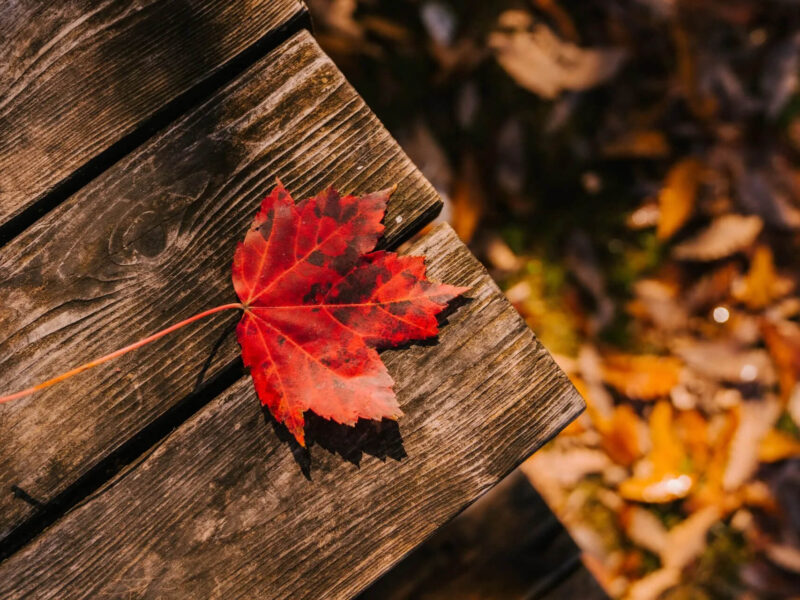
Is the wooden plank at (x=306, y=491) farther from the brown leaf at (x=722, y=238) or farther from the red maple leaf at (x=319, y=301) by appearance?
the brown leaf at (x=722, y=238)

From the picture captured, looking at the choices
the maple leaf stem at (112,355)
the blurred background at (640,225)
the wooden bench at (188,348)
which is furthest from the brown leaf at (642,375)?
the maple leaf stem at (112,355)

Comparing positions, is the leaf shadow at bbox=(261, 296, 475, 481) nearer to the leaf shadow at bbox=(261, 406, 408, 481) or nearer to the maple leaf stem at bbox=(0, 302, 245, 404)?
the leaf shadow at bbox=(261, 406, 408, 481)

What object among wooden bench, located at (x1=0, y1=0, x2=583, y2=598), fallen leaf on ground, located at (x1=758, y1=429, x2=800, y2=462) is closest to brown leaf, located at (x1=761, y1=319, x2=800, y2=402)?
fallen leaf on ground, located at (x1=758, y1=429, x2=800, y2=462)

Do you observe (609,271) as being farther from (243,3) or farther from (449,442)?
(243,3)

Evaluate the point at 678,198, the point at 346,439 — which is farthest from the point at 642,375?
the point at 346,439

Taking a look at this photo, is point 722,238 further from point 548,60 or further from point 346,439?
point 346,439
